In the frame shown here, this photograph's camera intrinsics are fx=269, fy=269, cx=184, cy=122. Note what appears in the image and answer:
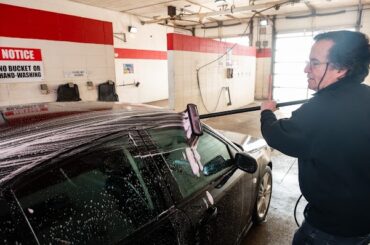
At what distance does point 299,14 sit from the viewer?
406 inches

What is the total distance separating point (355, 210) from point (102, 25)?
5.39 meters

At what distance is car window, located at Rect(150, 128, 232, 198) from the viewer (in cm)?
140

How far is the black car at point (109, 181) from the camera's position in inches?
33.1

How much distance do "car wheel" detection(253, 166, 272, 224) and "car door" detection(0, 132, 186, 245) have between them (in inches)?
56.2

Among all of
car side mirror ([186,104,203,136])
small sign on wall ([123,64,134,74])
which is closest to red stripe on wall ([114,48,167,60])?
small sign on wall ([123,64,134,74])

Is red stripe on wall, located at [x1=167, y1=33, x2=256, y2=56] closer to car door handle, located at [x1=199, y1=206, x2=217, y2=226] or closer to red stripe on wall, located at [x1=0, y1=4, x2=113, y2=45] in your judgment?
red stripe on wall, located at [x1=0, y1=4, x2=113, y2=45]

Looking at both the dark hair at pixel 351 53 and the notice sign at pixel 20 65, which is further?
the notice sign at pixel 20 65

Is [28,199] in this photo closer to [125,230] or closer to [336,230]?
[125,230]

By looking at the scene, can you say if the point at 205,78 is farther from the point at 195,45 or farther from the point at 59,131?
the point at 59,131

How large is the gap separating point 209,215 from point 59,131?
0.84 m

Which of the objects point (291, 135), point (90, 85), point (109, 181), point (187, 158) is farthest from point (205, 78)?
point (109, 181)

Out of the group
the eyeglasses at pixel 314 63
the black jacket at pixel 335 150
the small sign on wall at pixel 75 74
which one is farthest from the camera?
the small sign on wall at pixel 75 74

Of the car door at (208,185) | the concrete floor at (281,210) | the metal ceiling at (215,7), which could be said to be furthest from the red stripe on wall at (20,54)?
the concrete floor at (281,210)

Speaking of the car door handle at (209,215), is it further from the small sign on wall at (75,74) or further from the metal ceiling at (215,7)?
the metal ceiling at (215,7)
